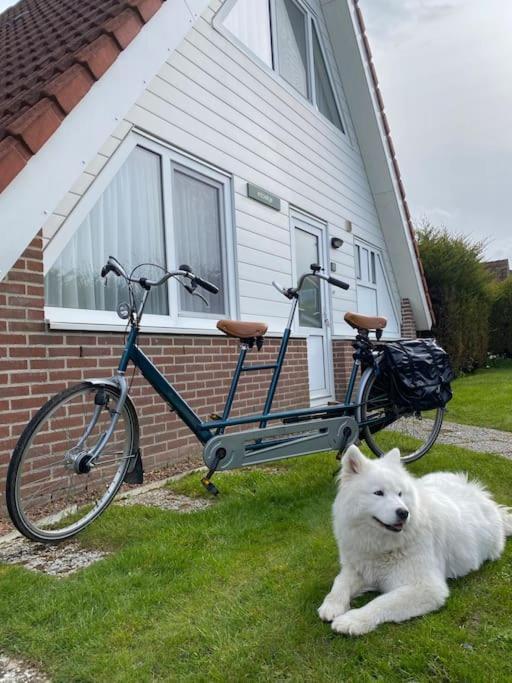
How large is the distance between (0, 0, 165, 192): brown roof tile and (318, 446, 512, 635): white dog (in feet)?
8.08

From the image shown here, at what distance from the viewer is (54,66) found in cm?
360

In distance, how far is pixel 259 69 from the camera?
6816mm

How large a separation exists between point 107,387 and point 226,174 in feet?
11.9

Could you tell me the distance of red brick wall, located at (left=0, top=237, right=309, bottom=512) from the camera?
3.46 m

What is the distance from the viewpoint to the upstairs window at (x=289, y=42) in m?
6.68

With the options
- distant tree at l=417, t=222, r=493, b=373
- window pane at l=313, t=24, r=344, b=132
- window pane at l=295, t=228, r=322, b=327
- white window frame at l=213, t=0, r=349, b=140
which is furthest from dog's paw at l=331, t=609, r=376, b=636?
distant tree at l=417, t=222, r=493, b=373

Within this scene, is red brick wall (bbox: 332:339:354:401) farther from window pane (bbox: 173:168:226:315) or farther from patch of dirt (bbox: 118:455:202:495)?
patch of dirt (bbox: 118:455:202:495)

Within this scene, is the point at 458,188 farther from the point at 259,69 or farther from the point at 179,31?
the point at 179,31

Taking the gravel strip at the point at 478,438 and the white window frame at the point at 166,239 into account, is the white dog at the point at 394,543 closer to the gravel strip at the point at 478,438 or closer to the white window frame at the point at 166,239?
the white window frame at the point at 166,239

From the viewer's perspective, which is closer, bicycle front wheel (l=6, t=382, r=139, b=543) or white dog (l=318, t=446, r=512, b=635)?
white dog (l=318, t=446, r=512, b=635)

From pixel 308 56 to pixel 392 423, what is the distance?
6.34 m

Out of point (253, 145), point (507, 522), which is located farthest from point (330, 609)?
point (253, 145)

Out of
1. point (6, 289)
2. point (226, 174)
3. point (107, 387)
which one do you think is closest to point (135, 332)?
point (107, 387)

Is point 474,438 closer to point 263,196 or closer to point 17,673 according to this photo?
point 263,196
